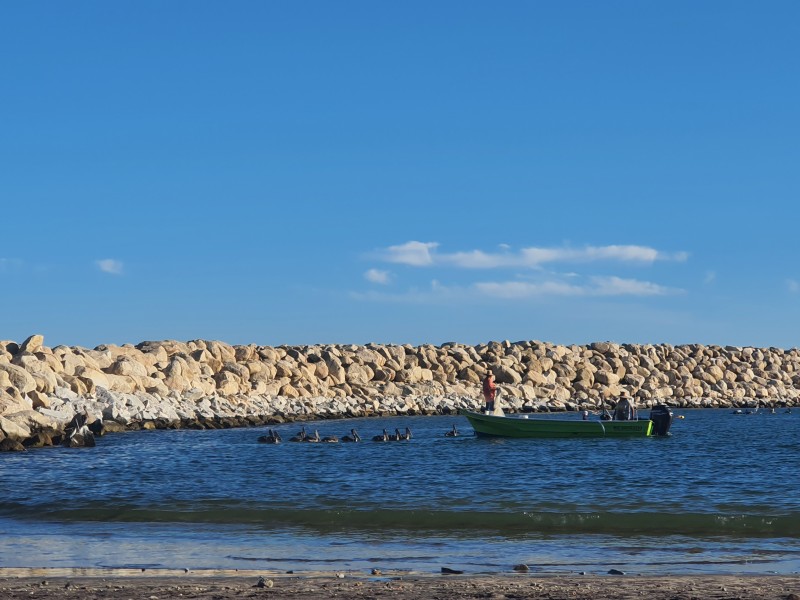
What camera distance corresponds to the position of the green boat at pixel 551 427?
38.7 metres

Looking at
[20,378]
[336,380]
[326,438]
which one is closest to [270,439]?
[326,438]

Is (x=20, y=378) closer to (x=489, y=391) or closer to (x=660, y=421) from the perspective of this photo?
(x=489, y=391)

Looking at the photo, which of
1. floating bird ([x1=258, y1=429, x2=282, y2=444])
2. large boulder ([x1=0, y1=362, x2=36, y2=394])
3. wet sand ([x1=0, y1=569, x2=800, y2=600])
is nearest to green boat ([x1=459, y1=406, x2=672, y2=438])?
floating bird ([x1=258, y1=429, x2=282, y2=444])

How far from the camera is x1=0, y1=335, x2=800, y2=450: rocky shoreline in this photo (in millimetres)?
41250

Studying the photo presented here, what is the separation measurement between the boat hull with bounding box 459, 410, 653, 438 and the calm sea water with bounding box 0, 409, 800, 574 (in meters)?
Result: 3.75

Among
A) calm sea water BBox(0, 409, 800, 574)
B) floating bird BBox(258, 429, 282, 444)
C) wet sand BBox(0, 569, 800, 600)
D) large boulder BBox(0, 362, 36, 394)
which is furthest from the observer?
large boulder BBox(0, 362, 36, 394)

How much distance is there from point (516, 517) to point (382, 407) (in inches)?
1480

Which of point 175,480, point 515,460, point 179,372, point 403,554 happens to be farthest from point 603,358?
point 403,554

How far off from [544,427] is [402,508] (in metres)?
20.2

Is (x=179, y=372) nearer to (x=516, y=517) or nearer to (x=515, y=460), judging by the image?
(x=515, y=460)

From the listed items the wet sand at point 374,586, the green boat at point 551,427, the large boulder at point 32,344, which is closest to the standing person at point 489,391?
the green boat at point 551,427

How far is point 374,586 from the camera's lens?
1110 centimetres

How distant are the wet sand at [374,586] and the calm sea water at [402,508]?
89cm

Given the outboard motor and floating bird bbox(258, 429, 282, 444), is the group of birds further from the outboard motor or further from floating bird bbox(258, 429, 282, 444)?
the outboard motor
